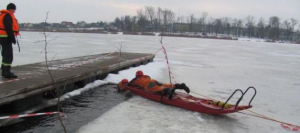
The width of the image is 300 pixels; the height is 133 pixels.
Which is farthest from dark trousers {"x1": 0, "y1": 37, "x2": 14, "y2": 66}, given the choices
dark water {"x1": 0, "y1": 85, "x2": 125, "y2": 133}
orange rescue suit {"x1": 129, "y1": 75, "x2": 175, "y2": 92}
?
orange rescue suit {"x1": 129, "y1": 75, "x2": 175, "y2": 92}

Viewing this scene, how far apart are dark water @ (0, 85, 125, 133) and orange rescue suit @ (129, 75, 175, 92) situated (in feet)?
2.02

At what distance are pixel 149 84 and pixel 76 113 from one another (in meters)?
2.18

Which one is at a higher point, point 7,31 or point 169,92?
point 7,31

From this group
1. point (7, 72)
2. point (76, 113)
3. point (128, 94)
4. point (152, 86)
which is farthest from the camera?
point (128, 94)

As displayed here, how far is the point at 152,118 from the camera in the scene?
5.73 meters

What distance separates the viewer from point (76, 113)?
6031 millimetres

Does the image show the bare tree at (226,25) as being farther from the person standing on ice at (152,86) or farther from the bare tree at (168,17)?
the person standing on ice at (152,86)

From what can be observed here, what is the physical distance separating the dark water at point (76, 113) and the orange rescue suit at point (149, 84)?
0.62m

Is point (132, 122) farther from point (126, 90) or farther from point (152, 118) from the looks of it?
point (126, 90)

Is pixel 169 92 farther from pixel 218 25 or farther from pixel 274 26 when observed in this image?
pixel 274 26

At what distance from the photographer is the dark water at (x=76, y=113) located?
5.03 meters

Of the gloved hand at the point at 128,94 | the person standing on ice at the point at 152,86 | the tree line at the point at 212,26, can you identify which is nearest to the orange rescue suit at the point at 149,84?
the person standing on ice at the point at 152,86

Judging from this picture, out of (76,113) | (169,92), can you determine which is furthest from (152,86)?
(76,113)

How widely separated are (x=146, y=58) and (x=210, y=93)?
7.24m
